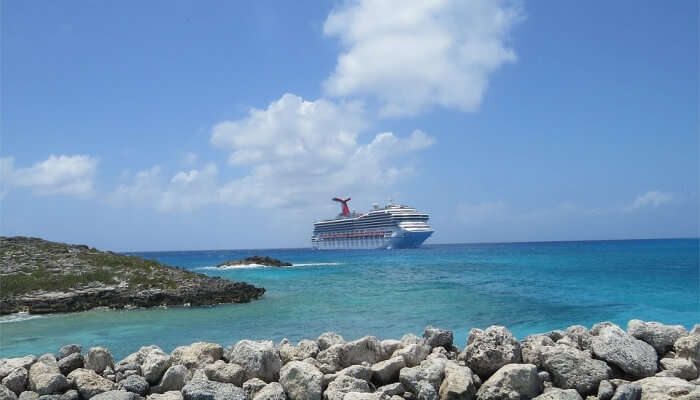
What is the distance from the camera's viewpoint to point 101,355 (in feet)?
21.7

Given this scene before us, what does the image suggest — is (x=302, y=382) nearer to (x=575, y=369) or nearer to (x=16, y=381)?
(x=575, y=369)

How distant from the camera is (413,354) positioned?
6270 millimetres

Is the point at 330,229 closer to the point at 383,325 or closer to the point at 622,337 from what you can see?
the point at 383,325

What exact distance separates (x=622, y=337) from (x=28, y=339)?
1435 centimetres

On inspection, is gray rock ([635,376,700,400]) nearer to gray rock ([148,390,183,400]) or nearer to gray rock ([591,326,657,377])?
gray rock ([591,326,657,377])

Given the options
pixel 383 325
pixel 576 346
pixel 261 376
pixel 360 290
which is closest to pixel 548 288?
pixel 360 290

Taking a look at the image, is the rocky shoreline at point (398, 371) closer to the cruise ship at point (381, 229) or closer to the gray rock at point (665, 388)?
the gray rock at point (665, 388)

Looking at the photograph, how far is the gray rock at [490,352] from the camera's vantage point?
580 centimetres

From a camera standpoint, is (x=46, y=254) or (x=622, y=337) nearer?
(x=622, y=337)

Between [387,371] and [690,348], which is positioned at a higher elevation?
[690,348]

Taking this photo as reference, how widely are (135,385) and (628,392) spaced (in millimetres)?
5287

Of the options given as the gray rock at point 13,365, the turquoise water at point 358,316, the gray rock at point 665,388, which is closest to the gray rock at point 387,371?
the gray rock at point 665,388

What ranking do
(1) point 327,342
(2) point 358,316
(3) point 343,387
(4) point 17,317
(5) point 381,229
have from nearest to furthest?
(3) point 343,387 < (1) point 327,342 < (2) point 358,316 < (4) point 17,317 < (5) point 381,229

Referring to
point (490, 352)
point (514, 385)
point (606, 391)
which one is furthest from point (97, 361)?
point (606, 391)
